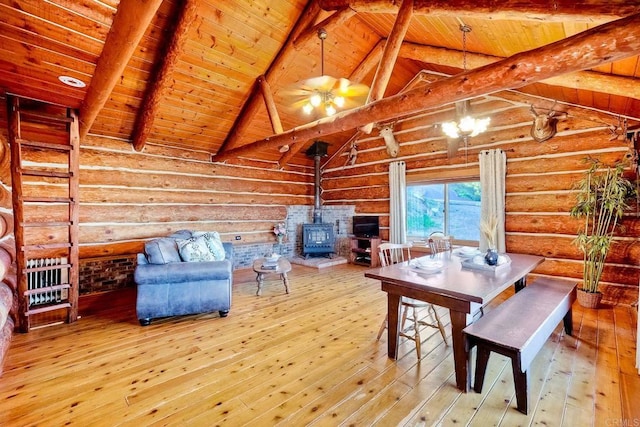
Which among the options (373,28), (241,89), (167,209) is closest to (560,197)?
(373,28)

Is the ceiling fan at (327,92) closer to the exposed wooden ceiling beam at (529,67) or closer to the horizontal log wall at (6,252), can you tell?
the exposed wooden ceiling beam at (529,67)

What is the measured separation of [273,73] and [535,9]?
357cm

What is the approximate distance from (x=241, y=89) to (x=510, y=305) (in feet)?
16.1

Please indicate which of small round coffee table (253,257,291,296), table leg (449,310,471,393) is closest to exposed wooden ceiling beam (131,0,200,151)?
small round coffee table (253,257,291,296)

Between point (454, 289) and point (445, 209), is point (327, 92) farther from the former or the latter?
point (445, 209)

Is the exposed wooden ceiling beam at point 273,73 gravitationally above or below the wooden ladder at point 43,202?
above

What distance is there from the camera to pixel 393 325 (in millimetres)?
2621

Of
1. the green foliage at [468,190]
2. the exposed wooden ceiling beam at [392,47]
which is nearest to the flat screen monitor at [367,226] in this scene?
the green foliage at [468,190]

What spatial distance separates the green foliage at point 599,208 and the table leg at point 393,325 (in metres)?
3.12

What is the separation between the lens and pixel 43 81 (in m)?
2.98

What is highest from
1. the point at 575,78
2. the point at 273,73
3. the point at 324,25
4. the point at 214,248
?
the point at 324,25

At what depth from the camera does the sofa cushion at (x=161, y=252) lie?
11.3ft

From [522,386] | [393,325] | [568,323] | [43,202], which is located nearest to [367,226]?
[568,323]

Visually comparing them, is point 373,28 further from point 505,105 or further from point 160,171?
point 160,171
